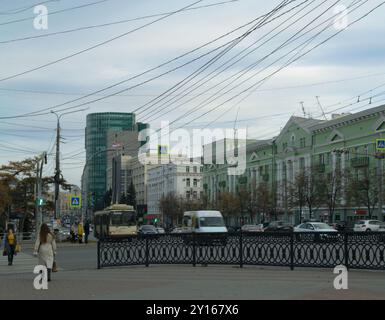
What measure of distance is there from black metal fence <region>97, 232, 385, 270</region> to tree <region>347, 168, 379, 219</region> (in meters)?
46.3

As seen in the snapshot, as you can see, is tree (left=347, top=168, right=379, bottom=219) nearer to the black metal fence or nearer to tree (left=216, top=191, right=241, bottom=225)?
tree (left=216, top=191, right=241, bottom=225)

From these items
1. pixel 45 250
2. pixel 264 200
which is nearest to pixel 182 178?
pixel 264 200

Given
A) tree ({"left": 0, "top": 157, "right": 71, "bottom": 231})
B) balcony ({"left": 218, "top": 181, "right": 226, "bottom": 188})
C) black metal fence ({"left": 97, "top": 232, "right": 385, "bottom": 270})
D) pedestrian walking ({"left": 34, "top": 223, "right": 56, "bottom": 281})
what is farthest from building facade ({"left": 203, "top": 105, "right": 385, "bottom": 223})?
pedestrian walking ({"left": 34, "top": 223, "right": 56, "bottom": 281})

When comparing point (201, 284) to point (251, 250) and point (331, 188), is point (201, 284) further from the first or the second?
point (331, 188)

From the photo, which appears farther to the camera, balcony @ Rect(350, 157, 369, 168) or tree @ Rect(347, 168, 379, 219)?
balcony @ Rect(350, 157, 369, 168)

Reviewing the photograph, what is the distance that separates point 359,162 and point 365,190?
20.0 ft

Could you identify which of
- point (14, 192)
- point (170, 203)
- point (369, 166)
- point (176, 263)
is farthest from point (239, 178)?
point (176, 263)

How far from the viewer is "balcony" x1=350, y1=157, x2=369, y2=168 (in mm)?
69188

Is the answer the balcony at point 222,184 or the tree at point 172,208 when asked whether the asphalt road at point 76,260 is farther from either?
the tree at point 172,208

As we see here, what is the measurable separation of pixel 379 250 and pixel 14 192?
172 ft

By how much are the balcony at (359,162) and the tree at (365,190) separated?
2.28 meters

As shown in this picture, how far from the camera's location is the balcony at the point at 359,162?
227 ft

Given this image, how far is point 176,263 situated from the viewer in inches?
845
